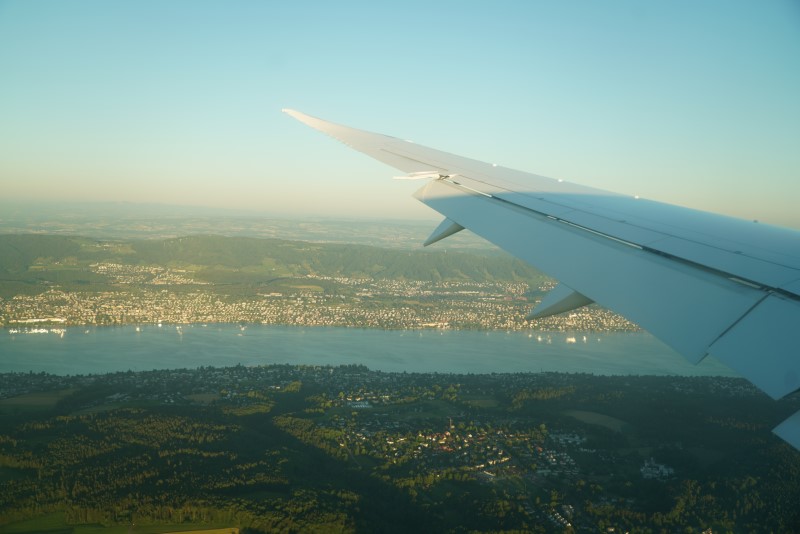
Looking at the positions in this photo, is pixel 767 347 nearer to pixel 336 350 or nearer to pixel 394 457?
pixel 394 457

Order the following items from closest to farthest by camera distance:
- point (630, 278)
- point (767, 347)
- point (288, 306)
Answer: point (767, 347)
point (630, 278)
point (288, 306)

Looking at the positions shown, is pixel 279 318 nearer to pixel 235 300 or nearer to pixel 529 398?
pixel 235 300

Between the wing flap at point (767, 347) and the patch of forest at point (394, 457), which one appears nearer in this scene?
the wing flap at point (767, 347)

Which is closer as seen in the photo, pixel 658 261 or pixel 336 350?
pixel 658 261

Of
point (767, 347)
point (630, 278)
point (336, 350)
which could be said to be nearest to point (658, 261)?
point (630, 278)

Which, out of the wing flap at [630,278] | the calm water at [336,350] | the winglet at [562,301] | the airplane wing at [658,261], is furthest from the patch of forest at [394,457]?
the winglet at [562,301]

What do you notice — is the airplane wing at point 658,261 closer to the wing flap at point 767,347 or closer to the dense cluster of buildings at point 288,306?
the wing flap at point 767,347
